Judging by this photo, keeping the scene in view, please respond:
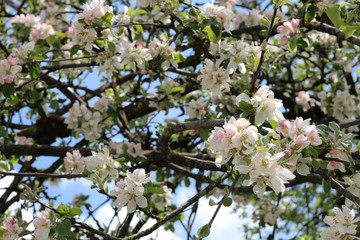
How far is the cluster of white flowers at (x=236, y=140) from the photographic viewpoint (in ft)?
4.79

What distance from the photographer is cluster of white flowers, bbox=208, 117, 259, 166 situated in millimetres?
1460

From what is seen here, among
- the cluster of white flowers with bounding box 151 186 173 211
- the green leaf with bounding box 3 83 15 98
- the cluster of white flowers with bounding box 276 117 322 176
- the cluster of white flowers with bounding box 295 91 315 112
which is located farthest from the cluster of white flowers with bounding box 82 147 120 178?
the cluster of white flowers with bounding box 295 91 315 112

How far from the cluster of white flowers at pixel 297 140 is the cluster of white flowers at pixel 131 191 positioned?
1.92ft

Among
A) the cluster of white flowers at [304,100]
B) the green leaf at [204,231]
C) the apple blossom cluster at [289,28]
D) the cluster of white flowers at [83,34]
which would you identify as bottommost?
the green leaf at [204,231]

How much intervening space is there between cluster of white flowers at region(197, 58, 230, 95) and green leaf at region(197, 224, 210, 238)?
26.8 inches

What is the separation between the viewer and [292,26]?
8.00 feet

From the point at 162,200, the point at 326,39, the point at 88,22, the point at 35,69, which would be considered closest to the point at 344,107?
the point at 326,39

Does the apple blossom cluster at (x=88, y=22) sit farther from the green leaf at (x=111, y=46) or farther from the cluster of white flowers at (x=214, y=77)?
the cluster of white flowers at (x=214, y=77)

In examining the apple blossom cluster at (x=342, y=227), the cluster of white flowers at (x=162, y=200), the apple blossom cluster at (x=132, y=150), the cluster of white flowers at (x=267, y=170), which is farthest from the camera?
the cluster of white flowers at (x=162, y=200)

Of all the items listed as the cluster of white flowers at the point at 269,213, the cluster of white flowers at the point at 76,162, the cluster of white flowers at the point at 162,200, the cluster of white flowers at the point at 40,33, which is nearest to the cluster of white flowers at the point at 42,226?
the cluster of white flowers at the point at 76,162

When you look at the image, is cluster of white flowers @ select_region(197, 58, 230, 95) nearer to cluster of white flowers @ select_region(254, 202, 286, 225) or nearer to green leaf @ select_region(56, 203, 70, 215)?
green leaf @ select_region(56, 203, 70, 215)

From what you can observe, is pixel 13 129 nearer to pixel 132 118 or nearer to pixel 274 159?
pixel 132 118

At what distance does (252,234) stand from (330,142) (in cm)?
376

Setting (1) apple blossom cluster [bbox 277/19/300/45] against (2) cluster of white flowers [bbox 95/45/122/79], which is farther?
(2) cluster of white flowers [bbox 95/45/122/79]
